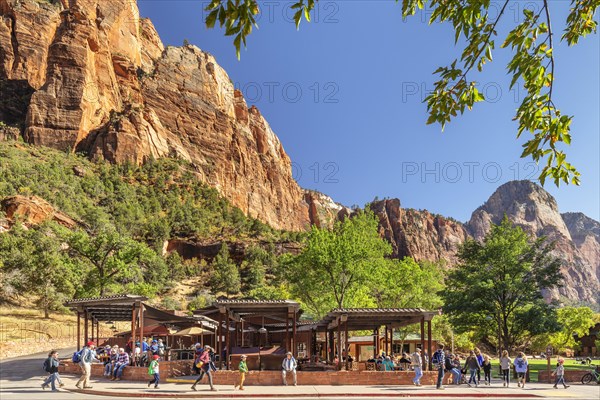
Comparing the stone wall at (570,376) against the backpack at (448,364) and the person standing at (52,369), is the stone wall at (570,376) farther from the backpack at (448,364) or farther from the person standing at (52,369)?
the person standing at (52,369)

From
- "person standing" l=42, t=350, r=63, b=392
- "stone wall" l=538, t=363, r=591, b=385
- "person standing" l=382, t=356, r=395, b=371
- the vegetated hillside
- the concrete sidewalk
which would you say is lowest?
"stone wall" l=538, t=363, r=591, b=385

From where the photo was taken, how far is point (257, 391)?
19.6 meters

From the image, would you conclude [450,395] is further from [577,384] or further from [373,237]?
[373,237]

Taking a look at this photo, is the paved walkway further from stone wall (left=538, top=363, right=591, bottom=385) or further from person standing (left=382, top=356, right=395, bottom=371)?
stone wall (left=538, top=363, right=591, bottom=385)

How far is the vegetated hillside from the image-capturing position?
5928 centimetres

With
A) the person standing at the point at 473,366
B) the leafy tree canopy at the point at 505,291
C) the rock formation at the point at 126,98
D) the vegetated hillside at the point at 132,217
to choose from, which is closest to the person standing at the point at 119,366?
the person standing at the point at 473,366

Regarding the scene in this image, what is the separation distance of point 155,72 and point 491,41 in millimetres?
172030

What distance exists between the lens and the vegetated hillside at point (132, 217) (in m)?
59.3

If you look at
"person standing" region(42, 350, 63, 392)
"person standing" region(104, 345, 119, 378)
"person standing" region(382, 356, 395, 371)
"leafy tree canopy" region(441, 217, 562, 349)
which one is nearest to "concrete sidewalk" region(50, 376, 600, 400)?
"person standing" region(42, 350, 63, 392)

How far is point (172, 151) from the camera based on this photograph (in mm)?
147625

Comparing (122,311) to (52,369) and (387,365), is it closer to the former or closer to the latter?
(52,369)

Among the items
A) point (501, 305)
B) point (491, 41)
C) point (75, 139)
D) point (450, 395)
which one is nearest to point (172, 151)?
point (75, 139)

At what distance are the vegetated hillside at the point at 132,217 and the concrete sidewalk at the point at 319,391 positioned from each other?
29.6 metres

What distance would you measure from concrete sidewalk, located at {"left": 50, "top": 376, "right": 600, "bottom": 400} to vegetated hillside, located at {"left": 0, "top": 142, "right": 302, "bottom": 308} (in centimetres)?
2957
